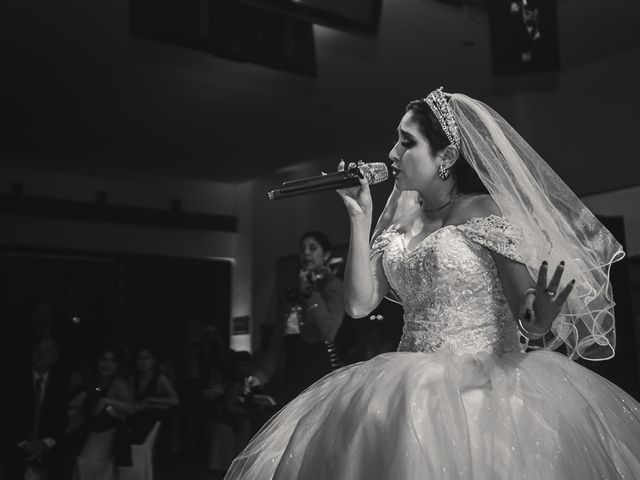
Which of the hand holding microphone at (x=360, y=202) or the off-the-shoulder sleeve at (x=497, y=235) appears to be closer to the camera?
the off-the-shoulder sleeve at (x=497, y=235)

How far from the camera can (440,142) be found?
6.69 ft

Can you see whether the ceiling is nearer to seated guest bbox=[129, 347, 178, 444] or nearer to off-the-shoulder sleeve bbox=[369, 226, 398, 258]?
seated guest bbox=[129, 347, 178, 444]

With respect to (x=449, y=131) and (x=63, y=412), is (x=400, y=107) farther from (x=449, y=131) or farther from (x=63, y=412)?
(x=449, y=131)

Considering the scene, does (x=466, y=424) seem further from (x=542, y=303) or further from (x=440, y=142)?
(x=440, y=142)

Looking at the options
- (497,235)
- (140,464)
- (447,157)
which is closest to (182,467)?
(140,464)

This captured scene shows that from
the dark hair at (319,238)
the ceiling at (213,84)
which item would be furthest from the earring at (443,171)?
the ceiling at (213,84)

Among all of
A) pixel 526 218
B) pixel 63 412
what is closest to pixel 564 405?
pixel 526 218

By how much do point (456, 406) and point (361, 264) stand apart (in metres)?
0.55

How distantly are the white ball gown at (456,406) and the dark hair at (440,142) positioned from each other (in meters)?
0.19

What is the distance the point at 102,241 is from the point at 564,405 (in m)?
7.96

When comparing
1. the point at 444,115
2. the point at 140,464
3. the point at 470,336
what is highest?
the point at 444,115

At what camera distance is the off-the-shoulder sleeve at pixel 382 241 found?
214 centimetres

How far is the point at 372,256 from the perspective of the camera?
2166 millimetres

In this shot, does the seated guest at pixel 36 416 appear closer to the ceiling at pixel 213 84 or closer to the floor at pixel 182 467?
the floor at pixel 182 467
